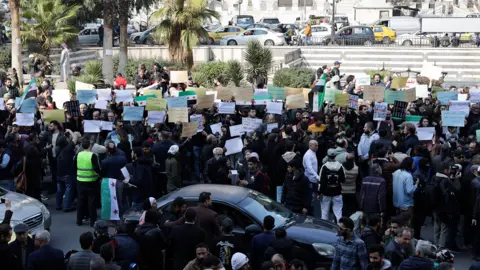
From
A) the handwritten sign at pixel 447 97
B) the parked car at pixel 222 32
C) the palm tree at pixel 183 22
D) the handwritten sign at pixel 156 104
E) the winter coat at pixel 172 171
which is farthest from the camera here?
the parked car at pixel 222 32

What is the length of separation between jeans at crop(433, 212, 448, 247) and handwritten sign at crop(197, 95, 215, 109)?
244 inches

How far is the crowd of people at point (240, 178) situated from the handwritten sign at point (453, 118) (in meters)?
Result: 0.30

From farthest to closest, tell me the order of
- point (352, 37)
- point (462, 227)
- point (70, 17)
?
point (352, 37) < point (70, 17) < point (462, 227)

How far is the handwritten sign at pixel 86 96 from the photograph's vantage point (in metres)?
18.1

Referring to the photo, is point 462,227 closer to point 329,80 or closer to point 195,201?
point 195,201

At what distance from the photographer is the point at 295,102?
17828 mm

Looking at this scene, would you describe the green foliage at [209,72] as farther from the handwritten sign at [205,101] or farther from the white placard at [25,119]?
the white placard at [25,119]

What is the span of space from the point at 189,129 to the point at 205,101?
7.01ft

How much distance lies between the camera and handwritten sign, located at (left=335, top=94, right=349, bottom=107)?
17641 millimetres

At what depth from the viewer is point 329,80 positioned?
75.4 ft

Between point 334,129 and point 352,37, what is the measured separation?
26.8 metres

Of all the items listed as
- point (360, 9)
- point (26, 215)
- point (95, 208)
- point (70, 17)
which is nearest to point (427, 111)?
point (95, 208)

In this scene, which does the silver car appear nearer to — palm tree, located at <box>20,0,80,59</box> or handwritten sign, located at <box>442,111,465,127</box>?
handwritten sign, located at <box>442,111,465,127</box>

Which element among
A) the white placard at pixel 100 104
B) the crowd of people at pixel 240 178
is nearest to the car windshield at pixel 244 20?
the crowd of people at pixel 240 178
